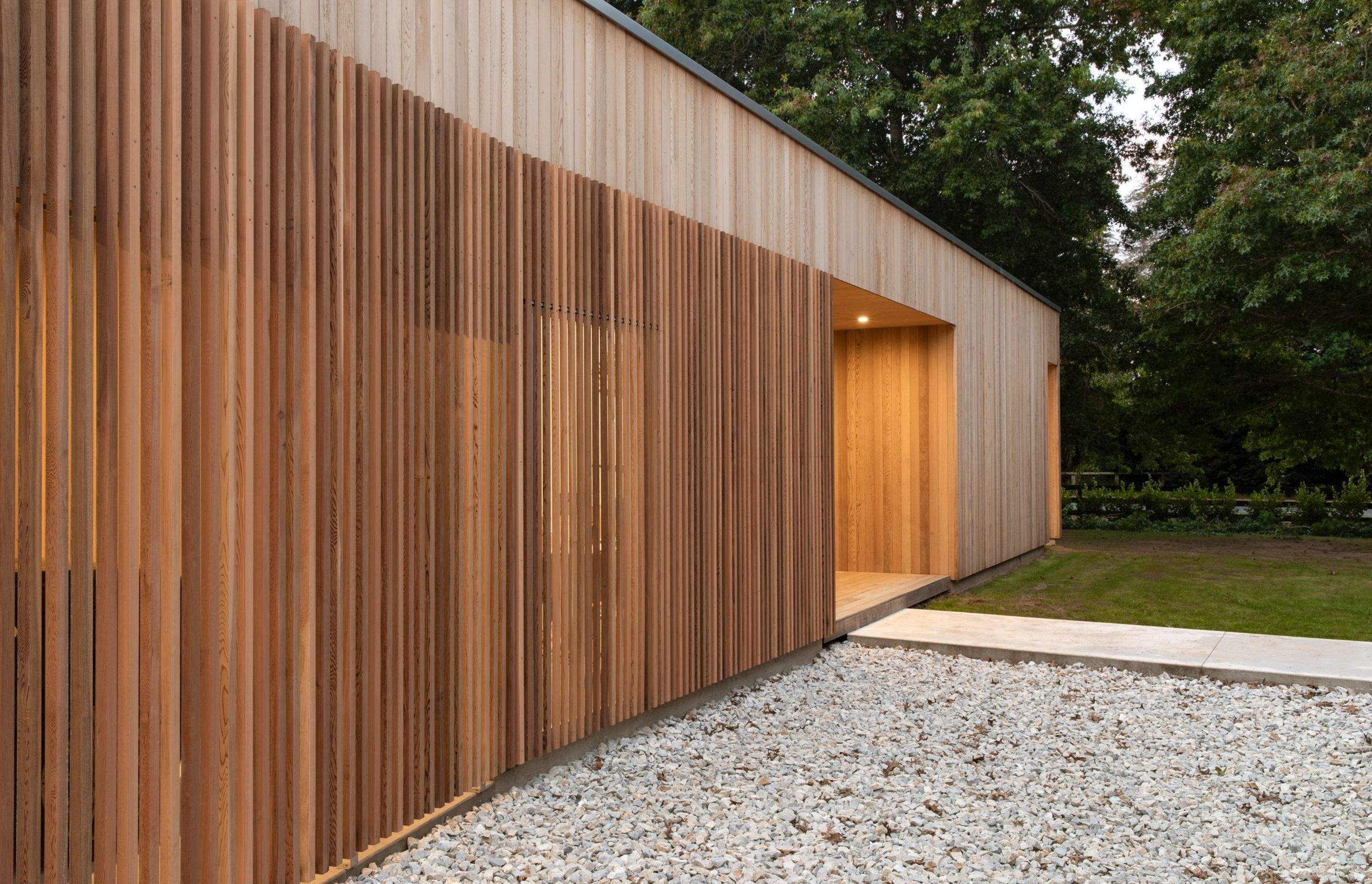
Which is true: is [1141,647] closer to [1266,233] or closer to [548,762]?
[548,762]

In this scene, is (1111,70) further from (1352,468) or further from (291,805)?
(291,805)

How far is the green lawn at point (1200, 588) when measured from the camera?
6984 millimetres

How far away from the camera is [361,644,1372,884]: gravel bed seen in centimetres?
285

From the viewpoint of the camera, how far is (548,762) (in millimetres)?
3543

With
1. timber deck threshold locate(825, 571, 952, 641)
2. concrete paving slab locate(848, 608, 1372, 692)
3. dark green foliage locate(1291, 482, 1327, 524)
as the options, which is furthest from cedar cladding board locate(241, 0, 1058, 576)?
dark green foliage locate(1291, 482, 1327, 524)

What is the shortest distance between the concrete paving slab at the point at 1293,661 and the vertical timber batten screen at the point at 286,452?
3.17 m

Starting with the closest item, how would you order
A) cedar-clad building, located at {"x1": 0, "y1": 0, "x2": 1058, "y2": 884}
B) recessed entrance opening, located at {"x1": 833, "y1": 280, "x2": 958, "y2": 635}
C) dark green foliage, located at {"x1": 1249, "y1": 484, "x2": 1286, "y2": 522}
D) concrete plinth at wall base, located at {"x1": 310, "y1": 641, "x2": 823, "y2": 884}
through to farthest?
1. cedar-clad building, located at {"x1": 0, "y1": 0, "x2": 1058, "y2": 884}
2. concrete plinth at wall base, located at {"x1": 310, "y1": 641, "x2": 823, "y2": 884}
3. recessed entrance opening, located at {"x1": 833, "y1": 280, "x2": 958, "y2": 635}
4. dark green foliage, located at {"x1": 1249, "y1": 484, "x2": 1286, "y2": 522}

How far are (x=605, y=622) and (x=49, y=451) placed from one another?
7.27 feet

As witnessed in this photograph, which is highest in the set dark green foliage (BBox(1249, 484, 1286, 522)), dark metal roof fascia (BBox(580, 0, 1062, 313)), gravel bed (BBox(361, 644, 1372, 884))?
dark metal roof fascia (BBox(580, 0, 1062, 313))

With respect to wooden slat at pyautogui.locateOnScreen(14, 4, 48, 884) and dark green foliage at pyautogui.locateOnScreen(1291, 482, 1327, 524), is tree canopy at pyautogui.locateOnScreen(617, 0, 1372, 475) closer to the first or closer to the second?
dark green foliage at pyautogui.locateOnScreen(1291, 482, 1327, 524)

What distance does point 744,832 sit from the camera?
3086mm

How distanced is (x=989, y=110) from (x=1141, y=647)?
10.5 m

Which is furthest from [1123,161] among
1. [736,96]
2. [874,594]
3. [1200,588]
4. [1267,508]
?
[736,96]

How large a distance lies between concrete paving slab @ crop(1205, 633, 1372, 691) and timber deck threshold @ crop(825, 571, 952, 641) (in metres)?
1.99
